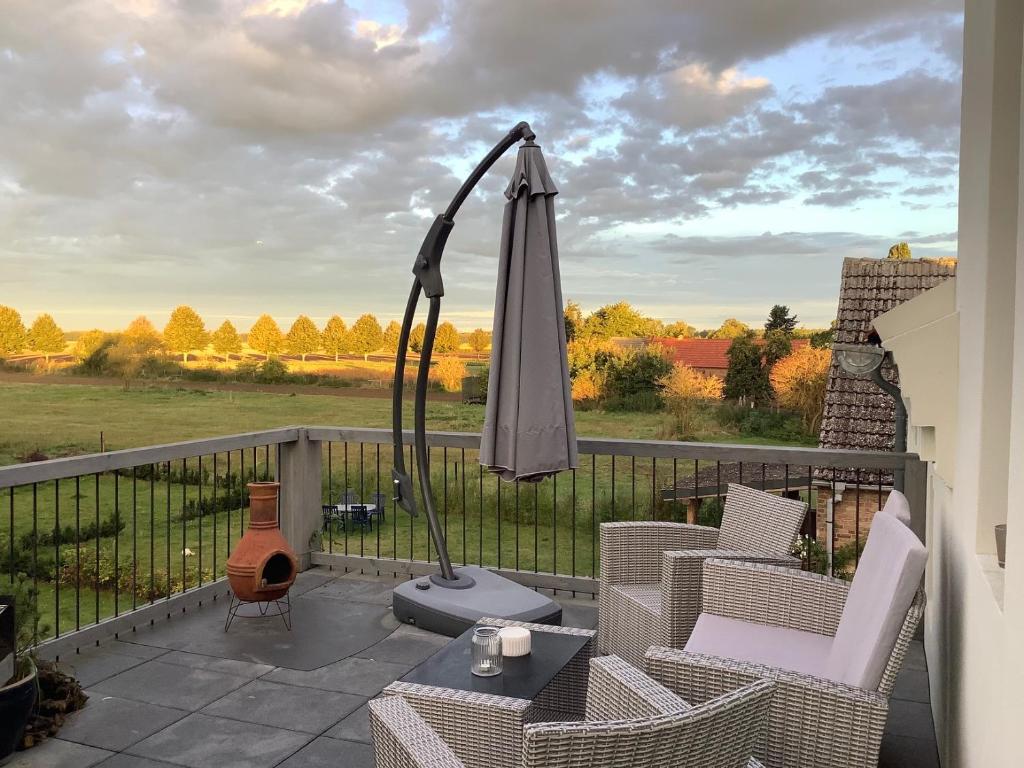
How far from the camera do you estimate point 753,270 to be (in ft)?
46.9

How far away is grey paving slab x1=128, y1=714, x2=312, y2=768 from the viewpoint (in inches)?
105

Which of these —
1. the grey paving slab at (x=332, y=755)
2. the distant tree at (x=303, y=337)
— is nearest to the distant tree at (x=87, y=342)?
the distant tree at (x=303, y=337)

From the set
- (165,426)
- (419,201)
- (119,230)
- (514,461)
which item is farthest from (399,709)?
(119,230)

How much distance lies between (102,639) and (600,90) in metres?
11.9

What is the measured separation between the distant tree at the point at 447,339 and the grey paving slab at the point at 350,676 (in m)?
9.22

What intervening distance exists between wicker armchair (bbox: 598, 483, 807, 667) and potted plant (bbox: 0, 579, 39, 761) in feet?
7.38

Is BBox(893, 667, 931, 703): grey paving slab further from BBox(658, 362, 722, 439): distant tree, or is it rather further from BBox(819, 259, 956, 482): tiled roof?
BBox(658, 362, 722, 439): distant tree

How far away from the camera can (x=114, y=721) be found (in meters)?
2.94

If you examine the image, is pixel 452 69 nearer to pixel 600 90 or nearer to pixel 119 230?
pixel 600 90

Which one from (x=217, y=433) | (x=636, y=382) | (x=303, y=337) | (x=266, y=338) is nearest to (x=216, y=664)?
(x=217, y=433)

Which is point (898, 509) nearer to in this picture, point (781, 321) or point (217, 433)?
point (217, 433)

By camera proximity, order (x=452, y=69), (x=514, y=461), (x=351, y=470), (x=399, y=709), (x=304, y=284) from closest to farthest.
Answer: (x=399, y=709) → (x=514, y=461) → (x=452, y=69) → (x=304, y=284) → (x=351, y=470)

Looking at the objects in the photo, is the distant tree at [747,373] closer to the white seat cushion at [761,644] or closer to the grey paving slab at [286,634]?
the grey paving slab at [286,634]

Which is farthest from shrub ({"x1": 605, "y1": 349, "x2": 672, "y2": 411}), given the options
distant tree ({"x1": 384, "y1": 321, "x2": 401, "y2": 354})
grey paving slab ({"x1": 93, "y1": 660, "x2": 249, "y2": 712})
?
grey paving slab ({"x1": 93, "y1": 660, "x2": 249, "y2": 712})
